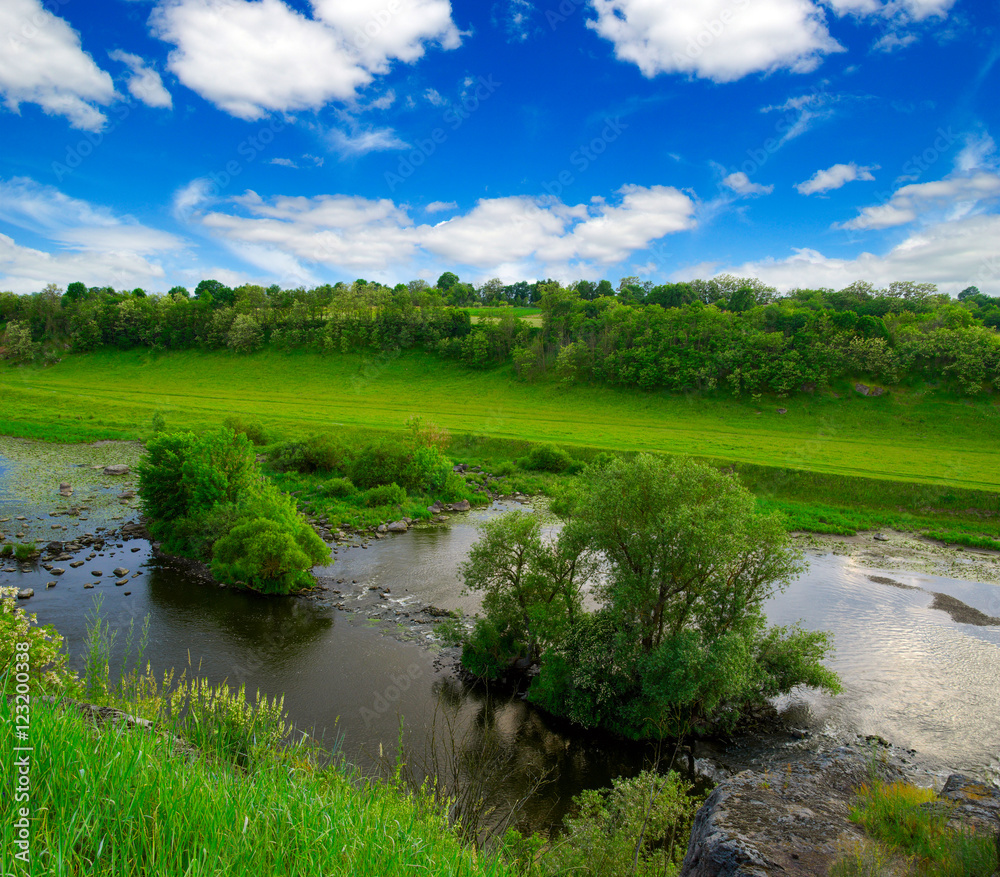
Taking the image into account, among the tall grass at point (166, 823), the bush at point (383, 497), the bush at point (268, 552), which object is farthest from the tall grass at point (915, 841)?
the bush at point (383, 497)

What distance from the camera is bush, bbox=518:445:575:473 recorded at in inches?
2210

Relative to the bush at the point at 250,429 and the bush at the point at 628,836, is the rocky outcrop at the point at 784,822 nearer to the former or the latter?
the bush at the point at 628,836

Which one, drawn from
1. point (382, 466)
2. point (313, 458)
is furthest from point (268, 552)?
point (313, 458)

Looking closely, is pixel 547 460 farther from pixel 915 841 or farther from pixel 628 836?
pixel 915 841

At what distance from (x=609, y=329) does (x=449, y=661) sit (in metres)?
78.7

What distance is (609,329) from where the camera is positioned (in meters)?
93.5

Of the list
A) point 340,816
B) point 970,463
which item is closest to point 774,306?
point 970,463

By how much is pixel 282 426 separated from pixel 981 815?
68.2 meters

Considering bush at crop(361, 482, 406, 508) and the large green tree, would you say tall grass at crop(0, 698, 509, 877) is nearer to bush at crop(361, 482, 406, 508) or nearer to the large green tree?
the large green tree

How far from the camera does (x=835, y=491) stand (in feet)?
156

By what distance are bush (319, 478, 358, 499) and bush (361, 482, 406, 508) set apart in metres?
1.78

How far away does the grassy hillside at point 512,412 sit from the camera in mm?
58000

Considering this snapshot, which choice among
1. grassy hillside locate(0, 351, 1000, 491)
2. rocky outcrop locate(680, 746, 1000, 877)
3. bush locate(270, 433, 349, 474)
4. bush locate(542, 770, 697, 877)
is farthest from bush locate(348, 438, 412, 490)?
rocky outcrop locate(680, 746, 1000, 877)

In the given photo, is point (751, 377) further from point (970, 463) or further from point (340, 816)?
point (340, 816)
